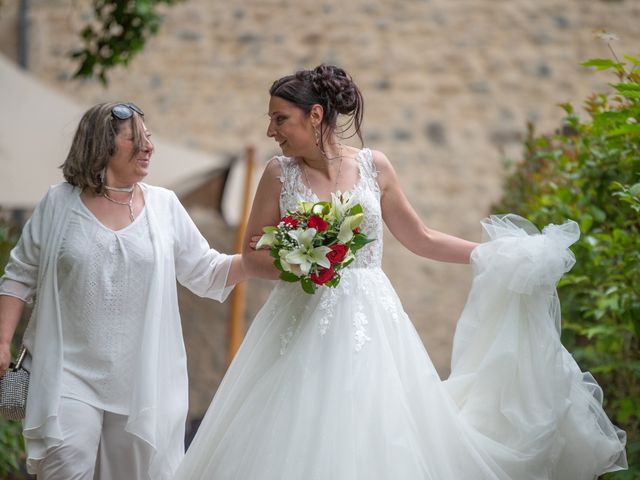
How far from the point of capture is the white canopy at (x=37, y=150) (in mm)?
8242

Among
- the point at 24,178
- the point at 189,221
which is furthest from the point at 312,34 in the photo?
the point at 189,221

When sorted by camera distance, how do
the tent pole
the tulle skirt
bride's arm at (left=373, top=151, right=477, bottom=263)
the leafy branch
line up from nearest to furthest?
1. the tulle skirt
2. bride's arm at (left=373, top=151, right=477, bottom=263)
3. the leafy branch
4. the tent pole

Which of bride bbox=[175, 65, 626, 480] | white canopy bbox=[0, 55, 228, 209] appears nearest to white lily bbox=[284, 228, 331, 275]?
bride bbox=[175, 65, 626, 480]

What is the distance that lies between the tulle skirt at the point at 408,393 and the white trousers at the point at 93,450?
7.7 inches

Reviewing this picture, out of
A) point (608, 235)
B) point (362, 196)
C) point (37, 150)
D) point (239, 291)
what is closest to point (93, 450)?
point (362, 196)

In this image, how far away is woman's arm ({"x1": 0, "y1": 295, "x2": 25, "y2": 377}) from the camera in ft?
12.0

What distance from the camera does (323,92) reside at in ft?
12.7

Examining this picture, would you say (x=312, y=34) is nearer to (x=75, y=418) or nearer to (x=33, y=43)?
(x=33, y=43)

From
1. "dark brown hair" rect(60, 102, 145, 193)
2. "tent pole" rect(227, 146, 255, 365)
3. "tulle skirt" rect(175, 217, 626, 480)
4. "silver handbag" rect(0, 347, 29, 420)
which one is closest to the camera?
"tulle skirt" rect(175, 217, 626, 480)

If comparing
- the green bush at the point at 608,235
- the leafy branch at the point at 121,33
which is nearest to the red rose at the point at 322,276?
the green bush at the point at 608,235

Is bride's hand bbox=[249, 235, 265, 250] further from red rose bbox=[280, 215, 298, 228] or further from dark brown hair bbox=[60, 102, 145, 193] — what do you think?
dark brown hair bbox=[60, 102, 145, 193]

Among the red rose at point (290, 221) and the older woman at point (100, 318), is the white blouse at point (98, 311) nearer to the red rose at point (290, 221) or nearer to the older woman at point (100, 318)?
the older woman at point (100, 318)

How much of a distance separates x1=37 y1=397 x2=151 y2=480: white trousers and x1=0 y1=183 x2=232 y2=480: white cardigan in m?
0.04

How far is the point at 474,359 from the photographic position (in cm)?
393
